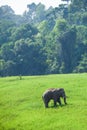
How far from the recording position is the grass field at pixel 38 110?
838 inches

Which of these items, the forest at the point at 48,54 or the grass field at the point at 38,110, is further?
the forest at the point at 48,54

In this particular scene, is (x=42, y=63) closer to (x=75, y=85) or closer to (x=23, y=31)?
(x=23, y=31)

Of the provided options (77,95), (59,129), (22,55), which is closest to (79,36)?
(22,55)

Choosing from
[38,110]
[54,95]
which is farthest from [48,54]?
[38,110]

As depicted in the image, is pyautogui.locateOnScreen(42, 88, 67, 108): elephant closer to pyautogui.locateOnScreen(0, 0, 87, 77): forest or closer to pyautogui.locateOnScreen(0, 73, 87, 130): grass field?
pyautogui.locateOnScreen(0, 73, 87, 130): grass field

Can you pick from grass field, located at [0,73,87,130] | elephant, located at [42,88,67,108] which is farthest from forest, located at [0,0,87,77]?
elephant, located at [42,88,67,108]

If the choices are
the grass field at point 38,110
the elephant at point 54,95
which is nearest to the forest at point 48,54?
the grass field at point 38,110

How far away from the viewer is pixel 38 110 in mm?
25391

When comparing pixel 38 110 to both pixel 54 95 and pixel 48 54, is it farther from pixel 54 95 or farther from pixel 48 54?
pixel 48 54

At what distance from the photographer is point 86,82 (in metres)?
36.2

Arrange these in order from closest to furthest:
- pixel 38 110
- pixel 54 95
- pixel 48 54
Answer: pixel 38 110 → pixel 54 95 → pixel 48 54

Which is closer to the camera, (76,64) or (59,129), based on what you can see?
(59,129)

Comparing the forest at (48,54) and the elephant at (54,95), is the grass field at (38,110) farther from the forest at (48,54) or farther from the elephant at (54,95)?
the forest at (48,54)

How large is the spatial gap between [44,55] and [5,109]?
171 feet
